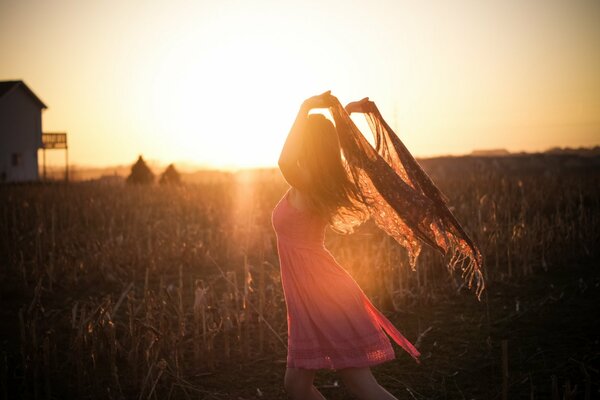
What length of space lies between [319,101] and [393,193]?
2.20ft

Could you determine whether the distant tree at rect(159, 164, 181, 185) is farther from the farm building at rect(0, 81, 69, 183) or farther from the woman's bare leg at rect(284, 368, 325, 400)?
the woman's bare leg at rect(284, 368, 325, 400)

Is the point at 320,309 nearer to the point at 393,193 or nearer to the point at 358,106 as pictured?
the point at 393,193

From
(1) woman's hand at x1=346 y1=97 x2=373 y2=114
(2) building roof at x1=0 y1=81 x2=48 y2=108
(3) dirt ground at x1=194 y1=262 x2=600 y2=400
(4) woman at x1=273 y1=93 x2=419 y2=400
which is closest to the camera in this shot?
(4) woman at x1=273 y1=93 x2=419 y2=400

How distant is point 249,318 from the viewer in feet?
19.0

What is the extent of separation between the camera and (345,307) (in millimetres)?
2904

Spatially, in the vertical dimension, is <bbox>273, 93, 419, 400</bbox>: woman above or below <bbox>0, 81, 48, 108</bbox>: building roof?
below

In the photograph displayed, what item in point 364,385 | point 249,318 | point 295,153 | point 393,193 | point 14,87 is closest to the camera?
point 364,385

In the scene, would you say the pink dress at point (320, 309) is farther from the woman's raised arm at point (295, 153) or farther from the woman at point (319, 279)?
the woman's raised arm at point (295, 153)

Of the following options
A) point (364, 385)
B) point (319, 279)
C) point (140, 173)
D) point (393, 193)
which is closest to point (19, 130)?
point (140, 173)

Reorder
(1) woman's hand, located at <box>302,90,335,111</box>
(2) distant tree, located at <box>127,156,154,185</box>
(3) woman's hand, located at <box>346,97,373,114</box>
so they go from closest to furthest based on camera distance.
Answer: (1) woman's hand, located at <box>302,90,335,111</box>
(3) woman's hand, located at <box>346,97,373,114</box>
(2) distant tree, located at <box>127,156,154,185</box>

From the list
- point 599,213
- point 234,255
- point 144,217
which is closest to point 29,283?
point 234,255

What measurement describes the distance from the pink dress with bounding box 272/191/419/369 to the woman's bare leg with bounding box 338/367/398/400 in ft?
0.18

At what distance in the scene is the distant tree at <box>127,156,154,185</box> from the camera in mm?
28281

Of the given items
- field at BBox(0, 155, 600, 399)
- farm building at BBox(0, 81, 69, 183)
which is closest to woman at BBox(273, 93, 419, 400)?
field at BBox(0, 155, 600, 399)
